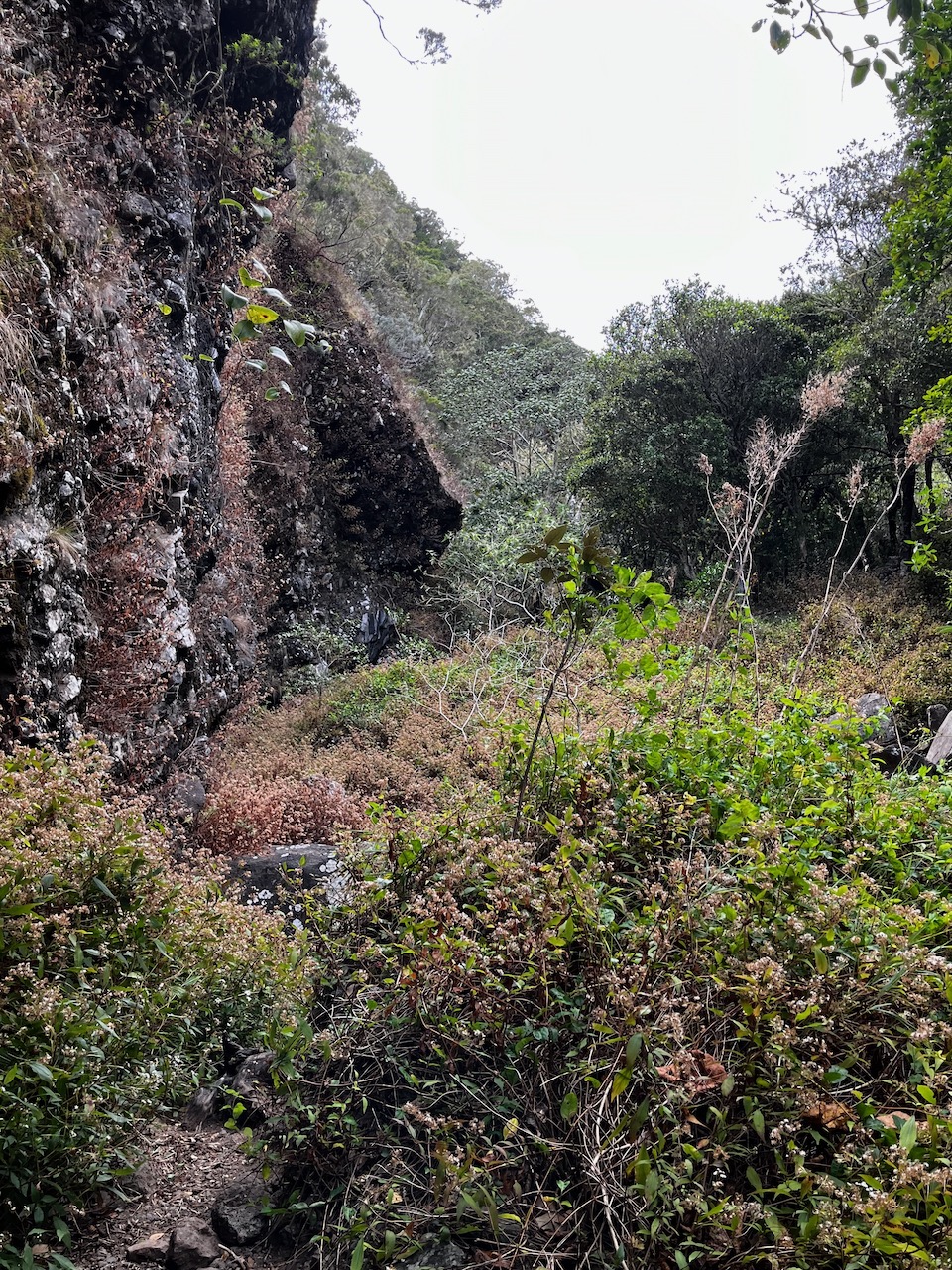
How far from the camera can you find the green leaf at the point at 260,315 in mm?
1172

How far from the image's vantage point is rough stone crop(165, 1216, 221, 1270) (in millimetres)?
1950

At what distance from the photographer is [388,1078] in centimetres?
227

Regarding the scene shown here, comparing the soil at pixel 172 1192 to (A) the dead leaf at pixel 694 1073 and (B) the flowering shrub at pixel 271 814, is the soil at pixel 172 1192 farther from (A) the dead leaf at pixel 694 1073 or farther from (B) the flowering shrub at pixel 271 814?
(B) the flowering shrub at pixel 271 814

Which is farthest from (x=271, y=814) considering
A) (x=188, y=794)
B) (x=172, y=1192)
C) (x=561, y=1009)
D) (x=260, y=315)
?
(x=260, y=315)

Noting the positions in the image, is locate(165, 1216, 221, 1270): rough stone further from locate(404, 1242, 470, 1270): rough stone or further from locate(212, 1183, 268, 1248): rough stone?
locate(404, 1242, 470, 1270): rough stone

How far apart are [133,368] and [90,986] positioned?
16.0 ft

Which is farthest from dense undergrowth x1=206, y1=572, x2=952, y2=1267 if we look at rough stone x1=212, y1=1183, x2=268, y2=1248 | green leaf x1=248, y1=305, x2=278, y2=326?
green leaf x1=248, y1=305, x2=278, y2=326

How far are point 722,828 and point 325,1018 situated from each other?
Result: 58.5 inches

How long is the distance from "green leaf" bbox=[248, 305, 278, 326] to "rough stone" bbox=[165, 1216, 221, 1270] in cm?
232

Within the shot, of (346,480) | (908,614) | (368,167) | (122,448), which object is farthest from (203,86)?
(368,167)

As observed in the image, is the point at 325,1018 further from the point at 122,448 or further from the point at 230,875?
the point at 122,448

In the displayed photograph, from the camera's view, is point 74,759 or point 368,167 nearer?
point 74,759

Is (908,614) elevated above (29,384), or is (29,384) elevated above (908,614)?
(29,384)

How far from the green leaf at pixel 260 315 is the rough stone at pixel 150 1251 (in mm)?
2395
